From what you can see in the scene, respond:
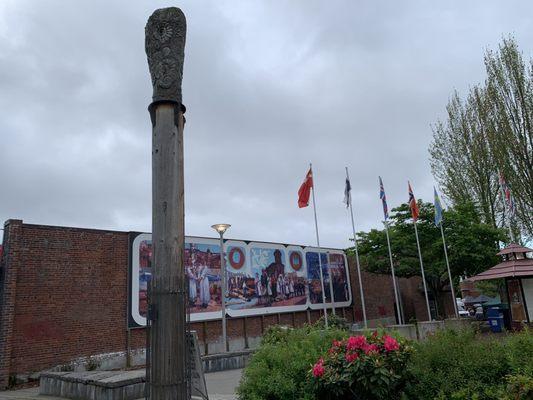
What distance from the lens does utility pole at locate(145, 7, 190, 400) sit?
3342 millimetres

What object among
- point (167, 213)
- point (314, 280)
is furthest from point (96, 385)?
point (314, 280)

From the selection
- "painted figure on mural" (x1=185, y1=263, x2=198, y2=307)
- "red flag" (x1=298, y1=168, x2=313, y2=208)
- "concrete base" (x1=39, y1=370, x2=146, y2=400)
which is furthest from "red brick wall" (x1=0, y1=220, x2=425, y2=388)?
"red flag" (x1=298, y1=168, x2=313, y2=208)

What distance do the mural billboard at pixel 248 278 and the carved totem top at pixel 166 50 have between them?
14022mm

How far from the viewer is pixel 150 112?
3.89 m

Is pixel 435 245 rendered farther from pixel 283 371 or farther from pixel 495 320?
pixel 283 371

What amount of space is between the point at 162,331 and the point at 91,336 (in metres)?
14.9

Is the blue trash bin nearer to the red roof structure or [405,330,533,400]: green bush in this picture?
the red roof structure

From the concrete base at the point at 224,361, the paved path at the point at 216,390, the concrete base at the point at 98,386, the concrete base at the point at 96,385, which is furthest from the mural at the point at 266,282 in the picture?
the concrete base at the point at 98,386

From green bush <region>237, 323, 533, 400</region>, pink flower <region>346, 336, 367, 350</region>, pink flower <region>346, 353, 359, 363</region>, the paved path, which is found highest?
pink flower <region>346, 336, 367, 350</region>

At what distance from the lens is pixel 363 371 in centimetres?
530

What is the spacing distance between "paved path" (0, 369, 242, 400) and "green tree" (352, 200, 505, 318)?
13.5 metres

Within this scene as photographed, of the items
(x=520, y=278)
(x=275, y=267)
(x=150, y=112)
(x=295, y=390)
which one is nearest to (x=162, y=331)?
(x=150, y=112)

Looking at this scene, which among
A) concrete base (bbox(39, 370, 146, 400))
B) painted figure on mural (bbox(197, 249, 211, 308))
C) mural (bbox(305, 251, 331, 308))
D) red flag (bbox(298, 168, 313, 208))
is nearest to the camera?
concrete base (bbox(39, 370, 146, 400))

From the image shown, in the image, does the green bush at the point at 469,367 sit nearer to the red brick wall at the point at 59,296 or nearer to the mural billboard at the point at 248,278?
the mural billboard at the point at 248,278
